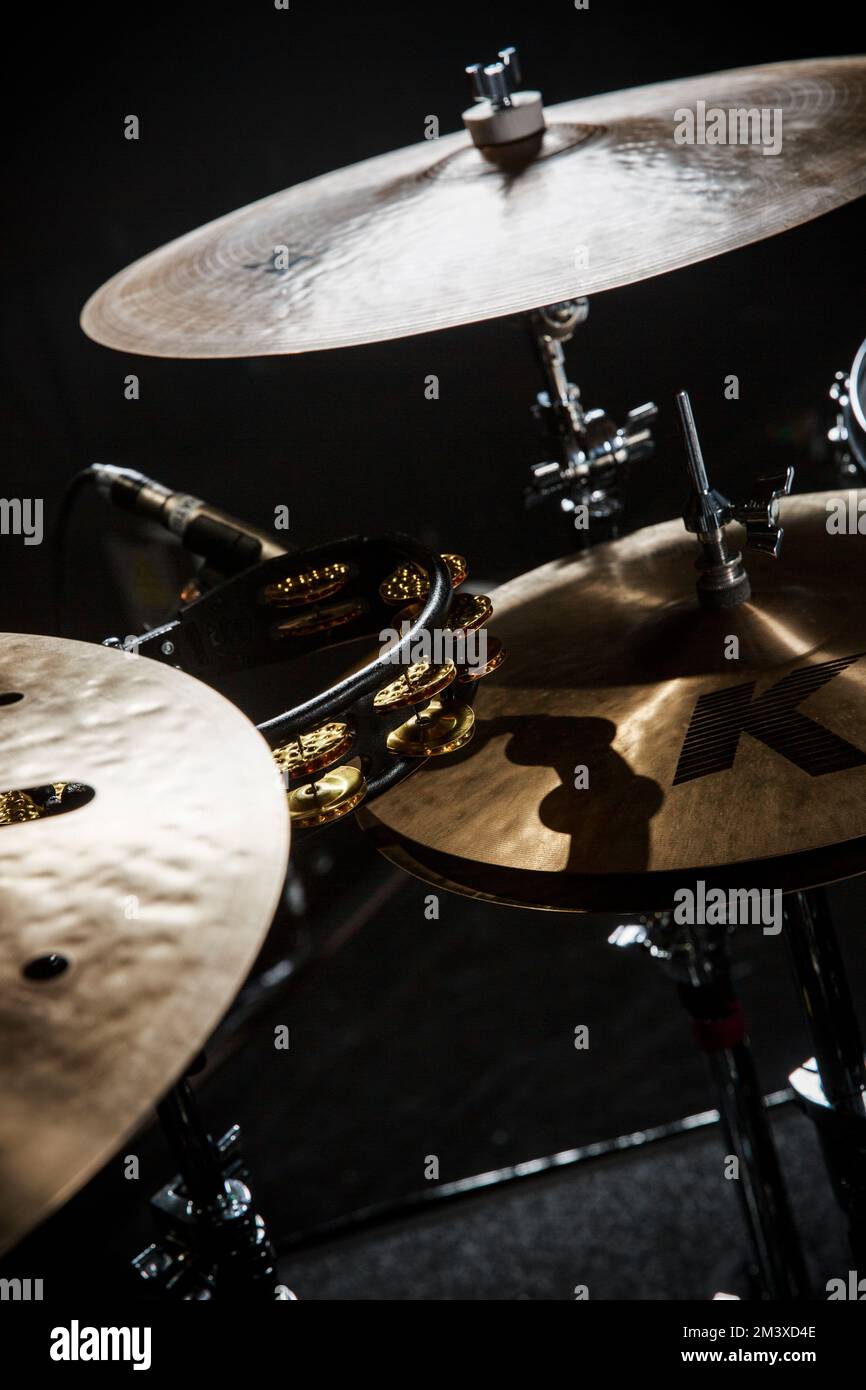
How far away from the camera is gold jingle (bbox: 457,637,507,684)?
2.54 feet

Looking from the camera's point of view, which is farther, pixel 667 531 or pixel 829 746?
pixel 667 531

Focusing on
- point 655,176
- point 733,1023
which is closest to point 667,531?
point 655,176

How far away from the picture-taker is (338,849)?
176 centimetres

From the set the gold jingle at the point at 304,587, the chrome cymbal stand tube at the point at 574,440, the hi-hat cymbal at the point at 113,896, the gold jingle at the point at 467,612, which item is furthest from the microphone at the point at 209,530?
the hi-hat cymbal at the point at 113,896

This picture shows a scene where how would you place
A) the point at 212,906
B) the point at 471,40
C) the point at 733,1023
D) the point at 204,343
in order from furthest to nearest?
the point at 471,40
the point at 733,1023
the point at 204,343
the point at 212,906

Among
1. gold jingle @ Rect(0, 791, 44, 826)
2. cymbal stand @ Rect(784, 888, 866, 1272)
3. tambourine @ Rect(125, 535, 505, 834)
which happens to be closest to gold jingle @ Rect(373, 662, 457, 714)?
tambourine @ Rect(125, 535, 505, 834)

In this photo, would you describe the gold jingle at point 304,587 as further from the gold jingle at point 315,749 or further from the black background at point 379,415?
the black background at point 379,415

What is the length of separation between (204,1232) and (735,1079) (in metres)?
0.50

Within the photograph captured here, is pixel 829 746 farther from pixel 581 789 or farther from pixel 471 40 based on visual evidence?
pixel 471 40

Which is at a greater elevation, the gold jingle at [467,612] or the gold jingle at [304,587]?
the gold jingle at [304,587]

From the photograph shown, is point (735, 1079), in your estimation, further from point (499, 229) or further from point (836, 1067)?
point (499, 229)

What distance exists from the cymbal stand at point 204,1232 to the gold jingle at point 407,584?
347 mm

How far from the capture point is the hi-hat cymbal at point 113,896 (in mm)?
312
